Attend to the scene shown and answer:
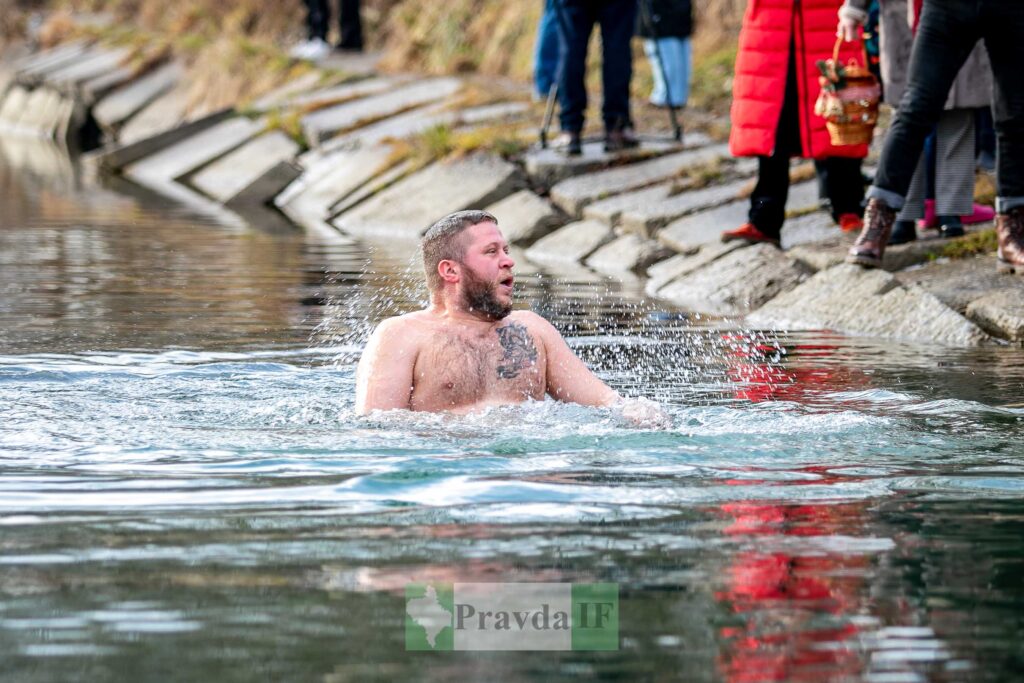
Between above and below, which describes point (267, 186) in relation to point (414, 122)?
below

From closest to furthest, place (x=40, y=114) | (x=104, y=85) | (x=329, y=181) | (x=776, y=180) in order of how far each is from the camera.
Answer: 1. (x=776, y=180)
2. (x=329, y=181)
3. (x=104, y=85)
4. (x=40, y=114)

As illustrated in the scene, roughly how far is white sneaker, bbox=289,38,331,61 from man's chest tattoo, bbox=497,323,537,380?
15.4m

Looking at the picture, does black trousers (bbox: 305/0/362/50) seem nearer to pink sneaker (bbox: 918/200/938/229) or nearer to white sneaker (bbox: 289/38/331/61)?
white sneaker (bbox: 289/38/331/61)

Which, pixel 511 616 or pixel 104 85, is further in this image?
pixel 104 85

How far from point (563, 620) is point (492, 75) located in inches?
625

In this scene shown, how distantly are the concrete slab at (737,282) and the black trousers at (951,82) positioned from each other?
1.11m

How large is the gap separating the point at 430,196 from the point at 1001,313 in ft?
20.8

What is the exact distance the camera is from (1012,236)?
26.8 ft

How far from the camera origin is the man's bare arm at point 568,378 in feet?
19.8

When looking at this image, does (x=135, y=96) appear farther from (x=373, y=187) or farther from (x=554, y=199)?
(x=554, y=199)

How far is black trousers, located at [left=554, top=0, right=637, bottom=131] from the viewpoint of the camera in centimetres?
1177

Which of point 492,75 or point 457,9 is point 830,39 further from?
point 457,9

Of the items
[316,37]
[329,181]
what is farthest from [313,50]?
[329,181]

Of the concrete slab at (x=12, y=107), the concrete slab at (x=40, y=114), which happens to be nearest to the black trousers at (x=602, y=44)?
the concrete slab at (x=40, y=114)
